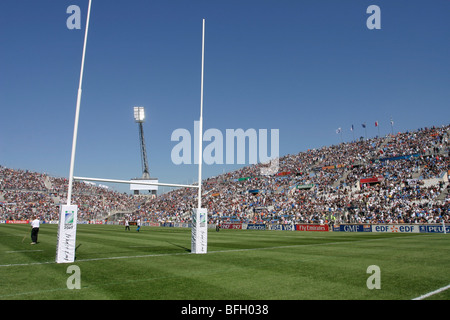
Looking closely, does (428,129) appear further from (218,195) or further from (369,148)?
(218,195)

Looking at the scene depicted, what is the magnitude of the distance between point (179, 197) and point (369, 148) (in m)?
39.9

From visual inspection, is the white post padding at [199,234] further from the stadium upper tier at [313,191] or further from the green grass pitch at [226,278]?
the stadium upper tier at [313,191]

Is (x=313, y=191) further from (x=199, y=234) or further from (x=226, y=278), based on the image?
(x=226, y=278)

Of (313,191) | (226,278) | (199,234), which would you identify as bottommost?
(226,278)

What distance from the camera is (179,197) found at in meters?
70.4

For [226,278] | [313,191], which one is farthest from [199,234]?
[313,191]

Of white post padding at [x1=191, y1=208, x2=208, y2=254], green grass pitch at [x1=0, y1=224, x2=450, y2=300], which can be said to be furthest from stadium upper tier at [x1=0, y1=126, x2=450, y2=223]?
white post padding at [x1=191, y1=208, x2=208, y2=254]

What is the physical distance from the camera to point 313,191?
4856 centimetres

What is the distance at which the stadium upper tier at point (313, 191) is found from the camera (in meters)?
37.0

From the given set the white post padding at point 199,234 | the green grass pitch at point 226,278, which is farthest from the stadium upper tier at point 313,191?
the white post padding at point 199,234

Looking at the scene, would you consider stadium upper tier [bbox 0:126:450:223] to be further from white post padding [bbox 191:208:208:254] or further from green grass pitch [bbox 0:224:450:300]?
white post padding [bbox 191:208:208:254]

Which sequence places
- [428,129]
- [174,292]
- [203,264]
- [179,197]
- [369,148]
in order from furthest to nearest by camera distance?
[179,197], [369,148], [428,129], [203,264], [174,292]
